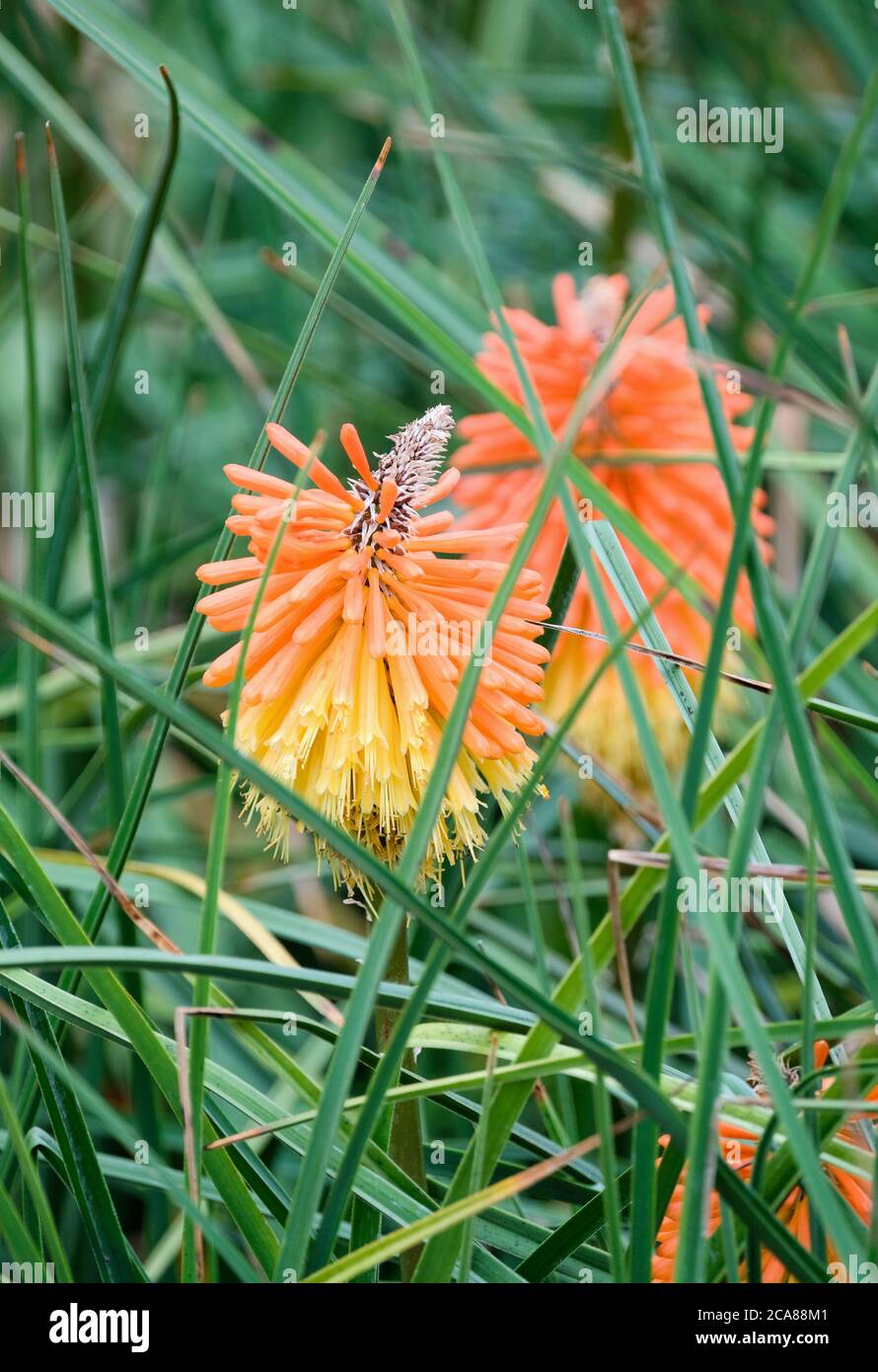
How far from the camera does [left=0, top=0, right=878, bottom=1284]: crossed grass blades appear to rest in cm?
60

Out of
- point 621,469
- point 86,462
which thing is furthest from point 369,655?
point 621,469

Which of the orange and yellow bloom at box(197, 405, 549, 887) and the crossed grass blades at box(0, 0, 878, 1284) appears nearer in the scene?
the crossed grass blades at box(0, 0, 878, 1284)

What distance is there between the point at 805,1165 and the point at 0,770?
3.96 ft

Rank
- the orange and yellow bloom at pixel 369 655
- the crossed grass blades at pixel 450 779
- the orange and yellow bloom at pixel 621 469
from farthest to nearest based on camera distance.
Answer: the orange and yellow bloom at pixel 621 469
the orange and yellow bloom at pixel 369 655
the crossed grass blades at pixel 450 779

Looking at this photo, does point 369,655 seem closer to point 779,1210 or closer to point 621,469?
point 779,1210

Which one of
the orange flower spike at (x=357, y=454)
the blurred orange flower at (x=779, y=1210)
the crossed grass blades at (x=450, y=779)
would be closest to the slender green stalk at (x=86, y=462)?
the crossed grass blades at (x=450, y=779)

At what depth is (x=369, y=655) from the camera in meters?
0.77

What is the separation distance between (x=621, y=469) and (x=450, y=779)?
28.0 inches

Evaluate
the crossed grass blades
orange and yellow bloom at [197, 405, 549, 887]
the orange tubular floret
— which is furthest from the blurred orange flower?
the orange tubular floret

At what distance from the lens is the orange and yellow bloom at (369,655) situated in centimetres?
73

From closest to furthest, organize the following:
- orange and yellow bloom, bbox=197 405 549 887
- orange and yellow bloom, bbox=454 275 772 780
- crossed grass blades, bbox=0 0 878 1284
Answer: crossed grass blades, bbox=0 0 878 1284 < orange and yellow bloom, bbox=197 405 549 887 < orange and yellow bloom, bbox=454 275 772 780

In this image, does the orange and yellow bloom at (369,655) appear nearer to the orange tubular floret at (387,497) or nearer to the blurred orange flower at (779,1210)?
the orange tubular floret at (387,497)

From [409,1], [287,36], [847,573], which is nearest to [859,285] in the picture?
[847,573]

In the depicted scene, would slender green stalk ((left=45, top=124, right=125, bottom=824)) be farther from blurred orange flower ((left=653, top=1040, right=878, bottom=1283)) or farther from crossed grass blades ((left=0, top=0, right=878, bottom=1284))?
blurred orange flower ((left=653, top=1040, right=878, bottom=1283))
